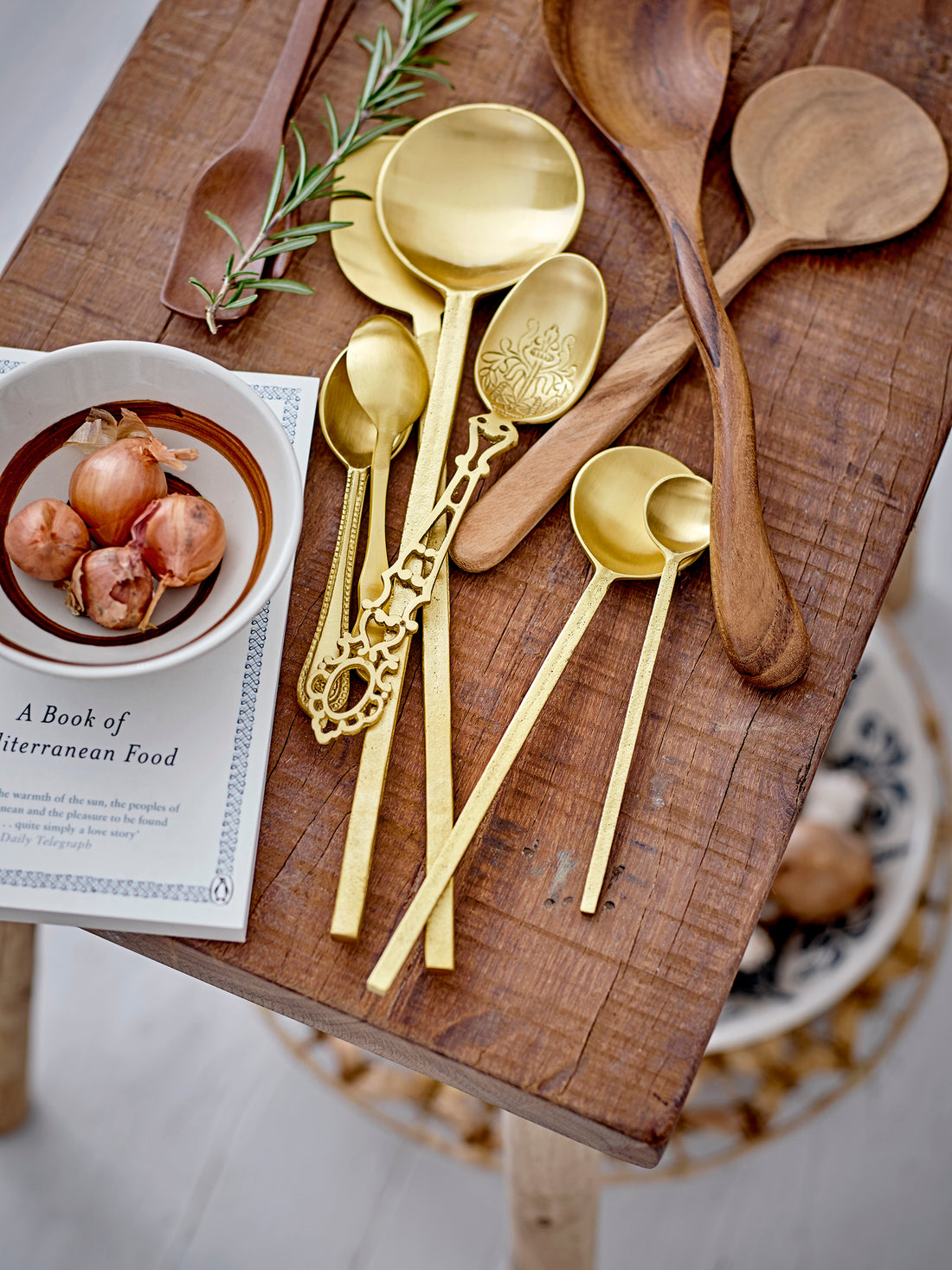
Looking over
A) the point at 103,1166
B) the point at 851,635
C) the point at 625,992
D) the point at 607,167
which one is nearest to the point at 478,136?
the point at 607,167

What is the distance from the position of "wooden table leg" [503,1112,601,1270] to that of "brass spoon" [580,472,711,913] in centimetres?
Result: 25

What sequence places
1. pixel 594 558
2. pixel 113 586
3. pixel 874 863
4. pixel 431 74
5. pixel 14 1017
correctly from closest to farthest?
pixel 113 586, pixel 594 558, pixel 431 74, pixel 14 1017, pixel 874 863

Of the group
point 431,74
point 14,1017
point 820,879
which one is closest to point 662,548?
point 431,74

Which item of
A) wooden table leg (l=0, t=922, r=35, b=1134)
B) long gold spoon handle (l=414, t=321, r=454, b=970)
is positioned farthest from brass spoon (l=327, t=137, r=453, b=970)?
wooden table leg (l=0, t=922, r=35, b=1134)

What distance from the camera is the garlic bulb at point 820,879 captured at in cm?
97

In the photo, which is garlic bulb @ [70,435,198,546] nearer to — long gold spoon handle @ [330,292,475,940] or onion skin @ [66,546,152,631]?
onion skin @ [66,546,152,631]

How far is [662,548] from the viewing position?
559 mm

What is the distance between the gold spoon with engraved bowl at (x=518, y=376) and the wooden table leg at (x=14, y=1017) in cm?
41

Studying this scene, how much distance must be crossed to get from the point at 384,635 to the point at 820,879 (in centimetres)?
62

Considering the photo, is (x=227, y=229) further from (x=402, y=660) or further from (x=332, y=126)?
(x=402, y=660)

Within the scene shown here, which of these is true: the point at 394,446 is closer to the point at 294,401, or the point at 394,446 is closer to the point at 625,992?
the point at 294,401

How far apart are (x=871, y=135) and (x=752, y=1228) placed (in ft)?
3.41

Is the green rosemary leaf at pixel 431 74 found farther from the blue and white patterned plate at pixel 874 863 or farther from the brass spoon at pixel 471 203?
the blue and white patterned plate at pixel 874 863

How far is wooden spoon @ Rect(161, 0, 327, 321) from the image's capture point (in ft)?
2.02
